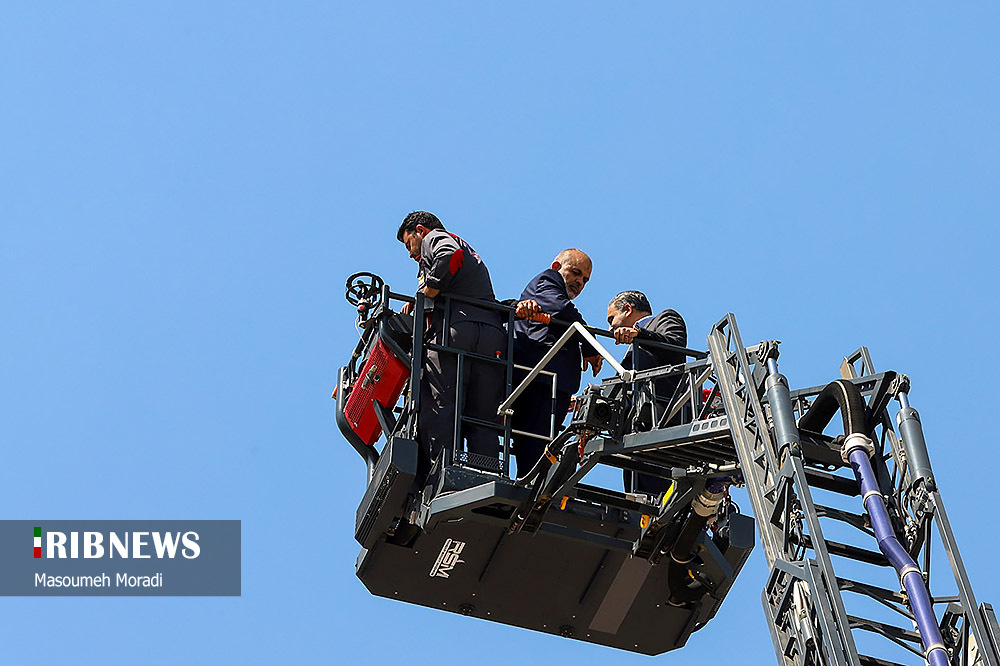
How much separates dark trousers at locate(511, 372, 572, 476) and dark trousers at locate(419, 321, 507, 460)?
1.01 feet

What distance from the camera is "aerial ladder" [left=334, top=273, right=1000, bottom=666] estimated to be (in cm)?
1230

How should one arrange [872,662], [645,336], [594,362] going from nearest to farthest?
[872,662], [645,336], [594,362]

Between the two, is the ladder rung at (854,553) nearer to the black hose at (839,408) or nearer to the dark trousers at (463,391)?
the black hose at (839,408)

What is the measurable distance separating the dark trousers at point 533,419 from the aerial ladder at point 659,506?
183 millimetres

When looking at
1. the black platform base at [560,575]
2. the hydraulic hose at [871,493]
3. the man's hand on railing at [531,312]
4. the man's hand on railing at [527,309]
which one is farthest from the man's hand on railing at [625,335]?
the hydraulic hose at [871,493]

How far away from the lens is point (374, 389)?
16750mm

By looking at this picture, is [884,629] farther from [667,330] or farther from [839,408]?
[667,330]

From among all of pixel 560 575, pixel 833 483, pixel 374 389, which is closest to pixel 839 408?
pixel 833 483

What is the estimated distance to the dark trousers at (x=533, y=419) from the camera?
16094 millimetres

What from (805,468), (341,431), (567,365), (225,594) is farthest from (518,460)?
(225,594)

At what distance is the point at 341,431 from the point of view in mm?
17219

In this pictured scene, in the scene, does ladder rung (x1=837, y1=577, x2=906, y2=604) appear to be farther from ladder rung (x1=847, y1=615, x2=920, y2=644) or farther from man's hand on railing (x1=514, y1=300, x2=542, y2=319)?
man's hand on railing (x1=514, y1=300, x2=542, y2=319)

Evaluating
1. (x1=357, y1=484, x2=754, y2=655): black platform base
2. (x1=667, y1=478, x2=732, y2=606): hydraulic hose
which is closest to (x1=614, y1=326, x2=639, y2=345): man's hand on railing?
(x1=357, y1=484, x2=754, y2=655): black platform base

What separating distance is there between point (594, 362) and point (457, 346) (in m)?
1.60
